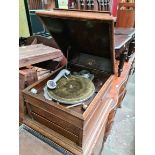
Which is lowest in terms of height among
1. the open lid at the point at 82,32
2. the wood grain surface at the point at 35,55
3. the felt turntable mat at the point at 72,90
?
the felt turntable mat at the point at 72,90

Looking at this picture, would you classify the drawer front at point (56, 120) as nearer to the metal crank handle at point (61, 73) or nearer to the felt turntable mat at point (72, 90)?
the felt turntable mat at point (72, 90)

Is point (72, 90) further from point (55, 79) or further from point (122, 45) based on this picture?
point (122, 45)

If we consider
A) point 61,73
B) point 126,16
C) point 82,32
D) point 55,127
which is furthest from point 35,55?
point 126,16

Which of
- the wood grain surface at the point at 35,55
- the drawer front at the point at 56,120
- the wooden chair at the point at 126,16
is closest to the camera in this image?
the drawer front at the point at 56,120

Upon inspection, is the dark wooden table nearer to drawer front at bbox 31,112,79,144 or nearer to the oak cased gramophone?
the oak cased gramophone

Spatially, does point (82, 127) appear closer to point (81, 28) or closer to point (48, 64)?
point (81, 28)

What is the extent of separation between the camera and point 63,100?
2.56ft

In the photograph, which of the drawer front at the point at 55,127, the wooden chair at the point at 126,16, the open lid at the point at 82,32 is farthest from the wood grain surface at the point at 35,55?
the wooden chair at the point at 126,16

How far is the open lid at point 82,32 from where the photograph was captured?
0.76 m

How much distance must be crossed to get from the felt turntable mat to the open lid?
167 millimetres

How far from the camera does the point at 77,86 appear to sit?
2.93 feet

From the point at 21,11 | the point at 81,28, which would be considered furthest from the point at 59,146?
the point at 21,11

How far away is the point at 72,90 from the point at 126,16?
1341 millimetres
